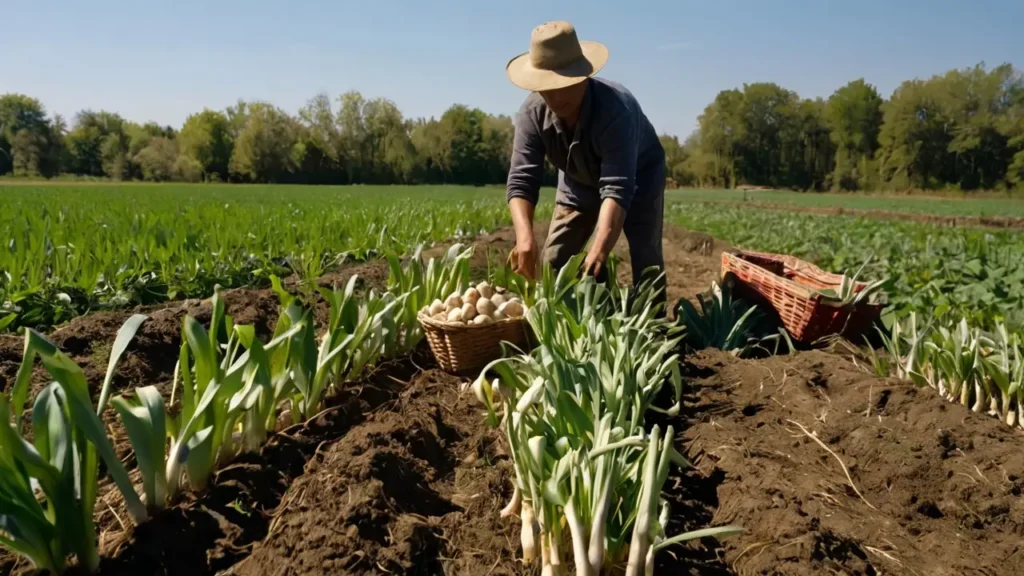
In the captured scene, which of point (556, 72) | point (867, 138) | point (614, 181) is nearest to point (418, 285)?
point (614, 181)

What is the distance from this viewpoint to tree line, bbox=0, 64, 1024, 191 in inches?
2035

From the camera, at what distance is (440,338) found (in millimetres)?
3170

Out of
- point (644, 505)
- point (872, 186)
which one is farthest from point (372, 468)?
point (872, 186)

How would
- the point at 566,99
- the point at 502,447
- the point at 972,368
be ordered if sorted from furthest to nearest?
the point at 566,99 → the point at 972,368 → the point at 502,447

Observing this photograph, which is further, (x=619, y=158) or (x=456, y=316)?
(x=619, y=158)

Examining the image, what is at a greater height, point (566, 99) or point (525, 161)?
point (566, 99)

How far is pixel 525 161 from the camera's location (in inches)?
153

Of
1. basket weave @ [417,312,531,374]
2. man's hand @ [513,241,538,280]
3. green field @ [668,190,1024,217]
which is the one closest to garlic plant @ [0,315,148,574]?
basket weave @ [417,312,531,374]

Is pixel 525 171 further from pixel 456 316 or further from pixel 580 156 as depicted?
pixel 456 316

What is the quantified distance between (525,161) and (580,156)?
13.6 inches

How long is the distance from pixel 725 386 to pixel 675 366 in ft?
2.66

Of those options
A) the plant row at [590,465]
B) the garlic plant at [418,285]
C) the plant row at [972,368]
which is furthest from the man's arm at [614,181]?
the plant row at [972,368]

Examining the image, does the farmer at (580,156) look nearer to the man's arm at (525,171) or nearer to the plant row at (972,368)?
the man's arm at (525,171)

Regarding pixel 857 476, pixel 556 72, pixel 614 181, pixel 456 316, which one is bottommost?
pixel 857 476
